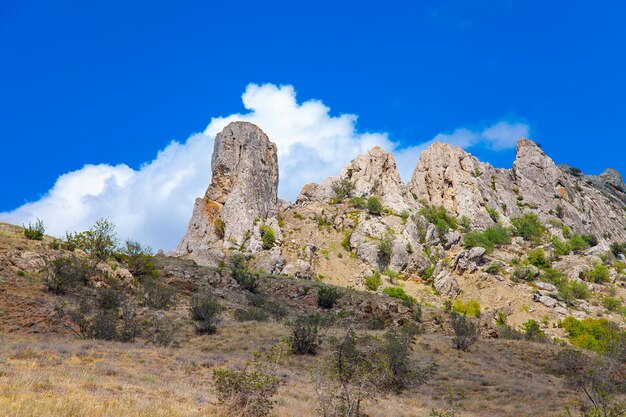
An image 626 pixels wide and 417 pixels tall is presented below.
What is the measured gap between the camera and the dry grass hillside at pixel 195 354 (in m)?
10.7

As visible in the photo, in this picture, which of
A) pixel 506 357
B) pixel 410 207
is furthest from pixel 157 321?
pixel 410 207

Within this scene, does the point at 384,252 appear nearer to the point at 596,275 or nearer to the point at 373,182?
the point at 373,182

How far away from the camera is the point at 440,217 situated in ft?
256

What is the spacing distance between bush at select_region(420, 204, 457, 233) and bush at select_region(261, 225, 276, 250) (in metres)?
26.6

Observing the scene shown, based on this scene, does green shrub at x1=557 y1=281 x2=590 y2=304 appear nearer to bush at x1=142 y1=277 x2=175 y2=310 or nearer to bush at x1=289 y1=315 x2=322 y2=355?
bush at x1=289 y1=315 x2=322 y2=355

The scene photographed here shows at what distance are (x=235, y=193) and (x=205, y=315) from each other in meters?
44.0

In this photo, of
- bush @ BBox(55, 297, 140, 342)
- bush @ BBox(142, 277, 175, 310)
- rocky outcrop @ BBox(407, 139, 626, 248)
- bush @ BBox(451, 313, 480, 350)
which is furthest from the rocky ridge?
bush @ BBox(55, 297, 140, 342)

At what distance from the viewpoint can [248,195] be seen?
226ft

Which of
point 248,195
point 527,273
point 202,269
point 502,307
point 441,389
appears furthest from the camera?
point 248,195

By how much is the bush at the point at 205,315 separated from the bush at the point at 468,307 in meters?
30.4

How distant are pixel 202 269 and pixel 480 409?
28028 millimetres

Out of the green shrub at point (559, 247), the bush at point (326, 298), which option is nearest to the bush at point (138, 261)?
the bush at point (326, 298)

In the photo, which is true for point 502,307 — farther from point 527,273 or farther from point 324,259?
point 324,259

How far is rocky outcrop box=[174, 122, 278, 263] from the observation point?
65000mm
